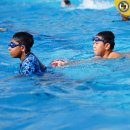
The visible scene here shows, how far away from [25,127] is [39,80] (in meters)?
1.78

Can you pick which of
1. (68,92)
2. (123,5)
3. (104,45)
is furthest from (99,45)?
(123,5)

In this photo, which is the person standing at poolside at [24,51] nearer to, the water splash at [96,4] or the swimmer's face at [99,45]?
the swimmer's face at [99,45]

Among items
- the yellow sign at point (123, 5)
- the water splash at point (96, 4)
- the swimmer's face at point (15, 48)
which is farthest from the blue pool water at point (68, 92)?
the water splash at point (96, 4)

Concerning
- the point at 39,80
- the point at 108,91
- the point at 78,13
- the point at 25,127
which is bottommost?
the point at 25,127

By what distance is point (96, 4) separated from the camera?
20562mm

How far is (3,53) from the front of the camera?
9641 mm

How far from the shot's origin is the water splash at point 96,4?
65.2ft

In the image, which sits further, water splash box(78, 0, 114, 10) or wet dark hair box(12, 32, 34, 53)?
water splash box(78, 0, 114, 10)

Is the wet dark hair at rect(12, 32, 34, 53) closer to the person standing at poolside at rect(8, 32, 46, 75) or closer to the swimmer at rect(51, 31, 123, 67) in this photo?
the person standing at poolside at rect(8, 32, 46, 75)

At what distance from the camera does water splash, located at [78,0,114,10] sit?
19888 millimetres

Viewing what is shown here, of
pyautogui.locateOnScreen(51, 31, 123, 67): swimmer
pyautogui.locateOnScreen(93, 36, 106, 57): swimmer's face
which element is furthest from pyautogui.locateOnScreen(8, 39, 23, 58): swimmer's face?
pyautogui.locateOnScreen(93, 36, 106, 57): swimmer's face

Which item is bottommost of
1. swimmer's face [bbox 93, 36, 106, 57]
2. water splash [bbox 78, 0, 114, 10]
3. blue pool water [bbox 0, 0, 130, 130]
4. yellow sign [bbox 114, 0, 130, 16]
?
blue pool water [bbox 0, 0, 130, 130]

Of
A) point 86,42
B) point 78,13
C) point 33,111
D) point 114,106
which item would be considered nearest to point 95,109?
point 114,106

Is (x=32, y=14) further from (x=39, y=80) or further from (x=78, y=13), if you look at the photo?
(x=39, y=80)
